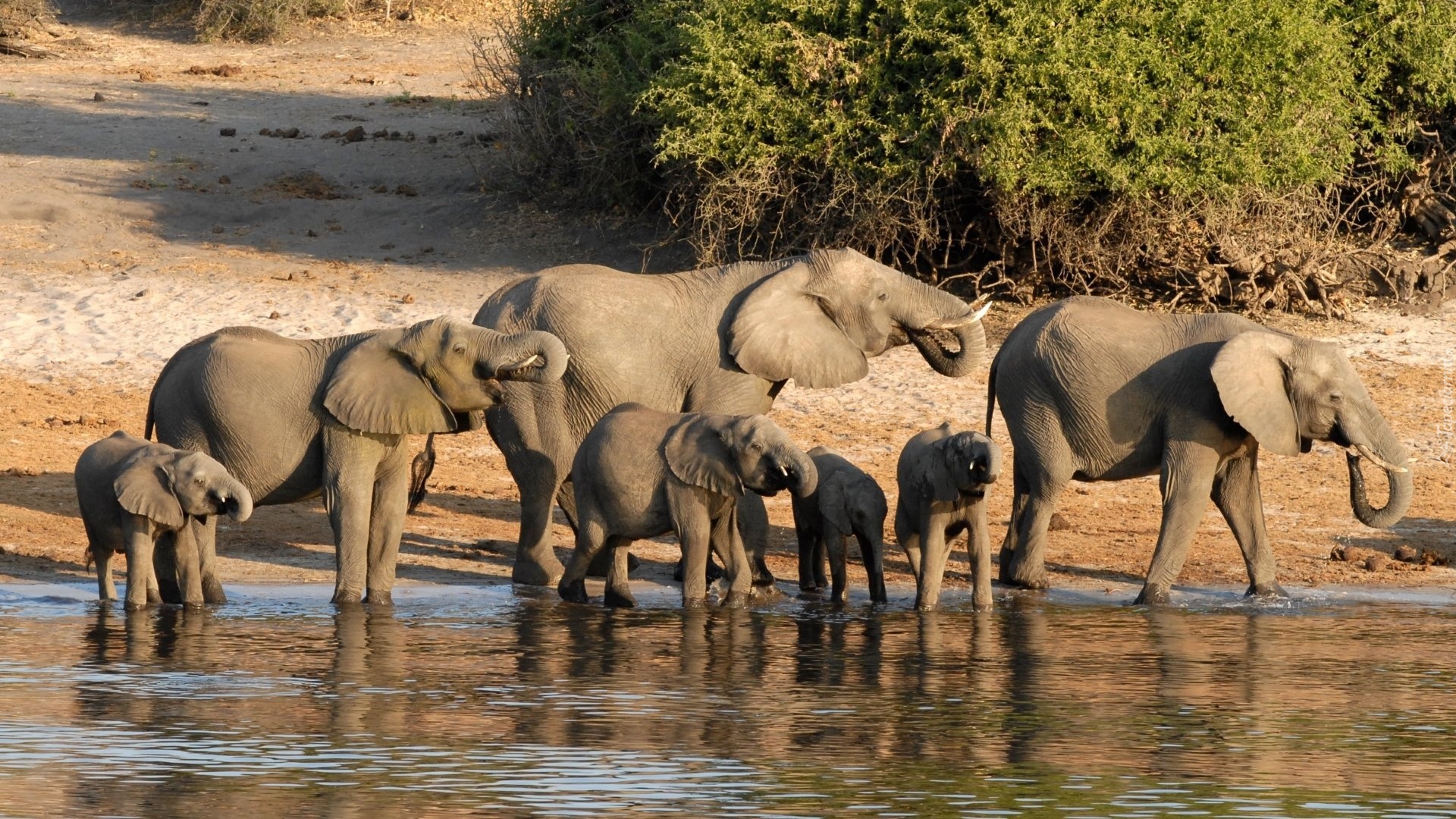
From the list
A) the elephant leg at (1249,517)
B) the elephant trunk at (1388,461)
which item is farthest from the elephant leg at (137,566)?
the elephant trunk at (1388,461)

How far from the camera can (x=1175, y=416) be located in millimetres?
12109

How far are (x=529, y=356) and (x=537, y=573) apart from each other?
160 centimetres

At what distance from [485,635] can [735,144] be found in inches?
326

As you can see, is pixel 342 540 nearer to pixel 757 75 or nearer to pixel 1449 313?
pixel 757 75

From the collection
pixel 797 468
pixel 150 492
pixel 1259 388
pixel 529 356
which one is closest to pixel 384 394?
pixel 529 356

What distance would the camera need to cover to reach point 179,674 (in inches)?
364

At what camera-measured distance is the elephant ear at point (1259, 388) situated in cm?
1170

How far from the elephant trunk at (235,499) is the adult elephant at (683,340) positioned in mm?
1953

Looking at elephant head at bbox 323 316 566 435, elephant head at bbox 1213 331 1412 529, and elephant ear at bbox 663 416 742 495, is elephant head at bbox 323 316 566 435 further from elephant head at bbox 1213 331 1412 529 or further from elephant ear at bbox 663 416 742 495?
elephant head at bbox 1213 331 1412 529

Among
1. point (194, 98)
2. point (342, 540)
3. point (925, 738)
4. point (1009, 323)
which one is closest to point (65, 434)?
point (342, 540)

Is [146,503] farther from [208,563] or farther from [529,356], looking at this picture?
[529,356]

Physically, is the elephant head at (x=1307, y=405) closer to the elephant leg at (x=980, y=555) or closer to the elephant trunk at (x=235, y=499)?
the elephant leg at (x=980, y=555)

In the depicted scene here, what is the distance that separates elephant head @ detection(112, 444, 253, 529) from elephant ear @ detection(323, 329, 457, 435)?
738mm

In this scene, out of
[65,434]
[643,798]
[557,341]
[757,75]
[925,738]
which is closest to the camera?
[643,798]
